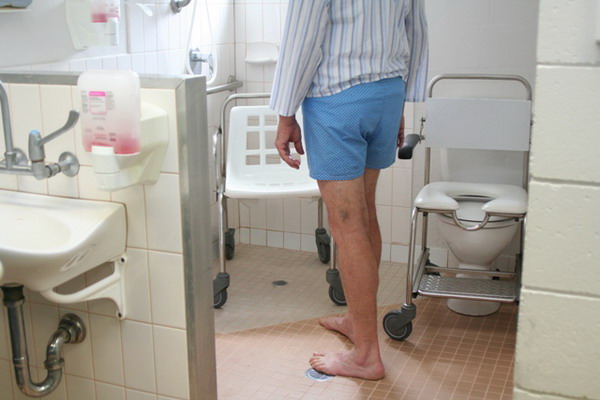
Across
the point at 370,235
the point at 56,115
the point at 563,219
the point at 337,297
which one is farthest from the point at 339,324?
the point at 563,219

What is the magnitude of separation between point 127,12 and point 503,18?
4.73 feet

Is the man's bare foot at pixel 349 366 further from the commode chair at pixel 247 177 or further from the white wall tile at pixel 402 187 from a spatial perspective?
the white wall tile at pixel 402 187

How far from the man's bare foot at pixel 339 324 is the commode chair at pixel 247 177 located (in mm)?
192

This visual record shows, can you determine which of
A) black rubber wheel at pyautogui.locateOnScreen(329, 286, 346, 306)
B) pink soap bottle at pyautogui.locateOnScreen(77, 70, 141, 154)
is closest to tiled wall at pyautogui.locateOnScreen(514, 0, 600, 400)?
pink soap bottle at pyautogui.locateOnScreen(77, 70, 141, 154)

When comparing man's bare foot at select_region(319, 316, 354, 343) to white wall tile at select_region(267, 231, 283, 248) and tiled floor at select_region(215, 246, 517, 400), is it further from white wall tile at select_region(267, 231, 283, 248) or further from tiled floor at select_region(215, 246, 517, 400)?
white wall tile at select_region(267, 231, 283, 248)

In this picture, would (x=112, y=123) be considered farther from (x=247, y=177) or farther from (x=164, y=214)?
(x=247, y=177)

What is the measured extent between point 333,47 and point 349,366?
0.99 metres

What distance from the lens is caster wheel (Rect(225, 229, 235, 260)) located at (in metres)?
3.34

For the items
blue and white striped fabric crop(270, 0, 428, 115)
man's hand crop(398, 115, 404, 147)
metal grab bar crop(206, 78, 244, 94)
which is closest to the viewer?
blue and white striped fabric crop(270, 0, 428, 115)

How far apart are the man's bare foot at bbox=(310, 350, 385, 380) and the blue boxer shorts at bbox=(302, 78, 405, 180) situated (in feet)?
1.94

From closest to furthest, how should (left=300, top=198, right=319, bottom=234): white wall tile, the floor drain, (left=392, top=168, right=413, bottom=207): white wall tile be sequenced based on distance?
the floor drain → (left=392, top=168, right=413, bottom=207): white wall tile → (left=300, top=198, right=319, bottom=234): white wall tile

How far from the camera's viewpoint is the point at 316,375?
7.72ft

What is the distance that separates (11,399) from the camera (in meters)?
1.96

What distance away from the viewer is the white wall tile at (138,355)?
1744mm
